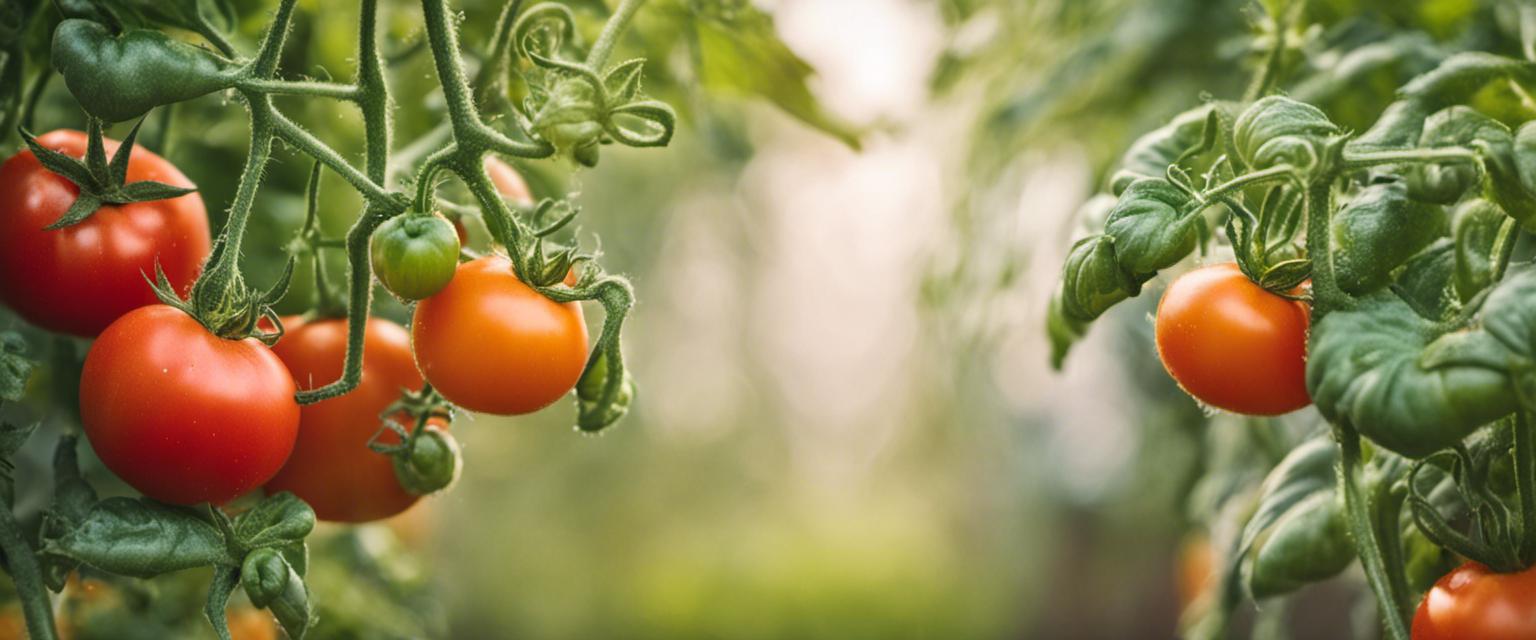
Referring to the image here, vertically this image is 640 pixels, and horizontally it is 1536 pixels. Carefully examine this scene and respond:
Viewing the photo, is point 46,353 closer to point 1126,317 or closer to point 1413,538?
point 1413,538

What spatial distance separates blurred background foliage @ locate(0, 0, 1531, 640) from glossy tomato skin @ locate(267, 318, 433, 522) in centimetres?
4

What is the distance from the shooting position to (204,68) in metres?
0.42

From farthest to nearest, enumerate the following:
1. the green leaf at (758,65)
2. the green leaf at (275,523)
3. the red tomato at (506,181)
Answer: the green leaf at (758,65)
the red tomato at (506,181)
the green leaf at (275,523)

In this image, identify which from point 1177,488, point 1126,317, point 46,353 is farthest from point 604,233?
point 46,353

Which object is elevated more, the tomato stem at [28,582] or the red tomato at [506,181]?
the red tomato at [506,181]

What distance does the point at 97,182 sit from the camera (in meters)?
0.47

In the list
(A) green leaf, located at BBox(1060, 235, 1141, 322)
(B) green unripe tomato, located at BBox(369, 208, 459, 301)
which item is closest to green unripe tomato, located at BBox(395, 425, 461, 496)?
(B) green unripe tomato, located at BBox(369, 208, 459, 301)

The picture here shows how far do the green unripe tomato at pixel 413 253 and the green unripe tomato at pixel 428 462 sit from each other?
10 cm

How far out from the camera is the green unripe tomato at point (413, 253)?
41 centimetres

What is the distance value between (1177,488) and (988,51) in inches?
17.4

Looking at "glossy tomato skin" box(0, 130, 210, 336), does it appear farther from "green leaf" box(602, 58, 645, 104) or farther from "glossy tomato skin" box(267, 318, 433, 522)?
"green leaf" box(602, 58, 645, 104)

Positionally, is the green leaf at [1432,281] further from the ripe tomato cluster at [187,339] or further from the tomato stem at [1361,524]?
the ripe tomato cluster at [187,339]

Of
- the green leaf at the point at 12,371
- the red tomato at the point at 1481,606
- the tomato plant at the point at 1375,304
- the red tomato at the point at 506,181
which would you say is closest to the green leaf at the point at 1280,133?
the tomato plant at the point at 1375,304

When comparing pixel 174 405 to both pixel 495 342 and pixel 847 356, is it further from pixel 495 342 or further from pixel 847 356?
pixel 847 356
